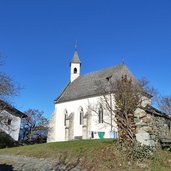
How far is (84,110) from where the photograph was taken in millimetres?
37188

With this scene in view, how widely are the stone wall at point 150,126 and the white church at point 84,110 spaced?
2006 cm

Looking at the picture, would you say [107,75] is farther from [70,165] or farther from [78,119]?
[70,165]

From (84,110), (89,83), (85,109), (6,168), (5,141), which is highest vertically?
(89,83)

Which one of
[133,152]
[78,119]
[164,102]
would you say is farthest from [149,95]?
[133,152]

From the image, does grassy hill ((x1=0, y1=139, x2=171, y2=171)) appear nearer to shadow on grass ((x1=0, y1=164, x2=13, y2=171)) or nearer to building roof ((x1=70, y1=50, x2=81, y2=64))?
shadow on grass ((x1=0, y1=164, x2=13, y2=171))

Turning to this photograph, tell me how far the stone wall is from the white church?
20.1 metres

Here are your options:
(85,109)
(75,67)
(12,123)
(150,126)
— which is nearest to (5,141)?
(12,123)

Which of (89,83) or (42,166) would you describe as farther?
(89,83)

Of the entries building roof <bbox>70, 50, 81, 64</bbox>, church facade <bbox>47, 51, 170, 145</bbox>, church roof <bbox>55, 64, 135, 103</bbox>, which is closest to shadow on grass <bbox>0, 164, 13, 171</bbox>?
church facade <bbox>47, 51, 170, 145</bbox>

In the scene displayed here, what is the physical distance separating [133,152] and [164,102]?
28378mm

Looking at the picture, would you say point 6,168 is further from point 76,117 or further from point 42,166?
point 76,117

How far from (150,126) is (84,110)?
86.7ft

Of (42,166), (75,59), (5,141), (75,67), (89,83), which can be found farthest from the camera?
(75,59)

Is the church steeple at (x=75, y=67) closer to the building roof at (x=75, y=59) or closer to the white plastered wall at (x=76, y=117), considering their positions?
the building roof at (x=75, y=59)
